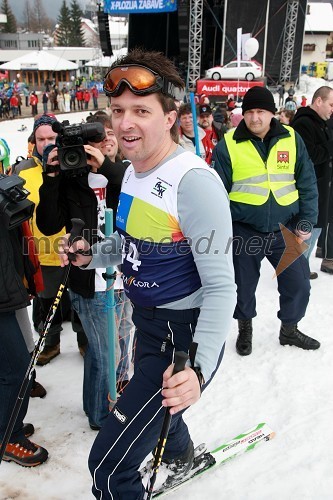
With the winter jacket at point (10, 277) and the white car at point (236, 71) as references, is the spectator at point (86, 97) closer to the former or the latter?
the white car at point (236, 71)

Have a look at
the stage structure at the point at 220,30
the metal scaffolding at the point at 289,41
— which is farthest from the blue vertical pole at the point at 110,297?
the metal scaffolding at the point at 289,41

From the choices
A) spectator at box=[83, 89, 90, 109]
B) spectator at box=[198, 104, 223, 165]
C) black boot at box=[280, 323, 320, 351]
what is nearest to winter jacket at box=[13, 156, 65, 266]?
black boot at box=[280, 323, 320, 351]

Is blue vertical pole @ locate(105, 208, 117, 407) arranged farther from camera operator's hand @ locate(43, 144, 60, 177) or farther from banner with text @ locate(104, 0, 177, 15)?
banner with text @ locate(104, 0, 177, 15)

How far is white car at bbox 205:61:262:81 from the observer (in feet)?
83.3

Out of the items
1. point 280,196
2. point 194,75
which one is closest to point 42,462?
point 280,196

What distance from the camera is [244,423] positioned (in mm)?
3035

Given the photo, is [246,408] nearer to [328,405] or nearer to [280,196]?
[328,405]

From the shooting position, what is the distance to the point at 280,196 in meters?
3.55

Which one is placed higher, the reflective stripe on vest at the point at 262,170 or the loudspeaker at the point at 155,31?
the loudspeaker at the point at 155,31

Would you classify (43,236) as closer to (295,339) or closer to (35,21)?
(295,339)

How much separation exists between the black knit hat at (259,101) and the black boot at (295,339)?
190 cm

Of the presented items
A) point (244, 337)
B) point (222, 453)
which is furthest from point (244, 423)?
point (244, 337)

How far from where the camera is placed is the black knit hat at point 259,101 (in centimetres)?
347

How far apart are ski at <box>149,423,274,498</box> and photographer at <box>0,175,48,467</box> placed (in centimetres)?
81
